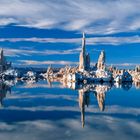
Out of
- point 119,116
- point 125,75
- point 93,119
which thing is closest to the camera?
point 93,119

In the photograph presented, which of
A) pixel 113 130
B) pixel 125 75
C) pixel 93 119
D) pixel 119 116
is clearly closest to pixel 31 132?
pixel 113 130

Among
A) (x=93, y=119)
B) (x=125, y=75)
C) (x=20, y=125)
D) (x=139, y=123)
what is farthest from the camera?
(x=125, y=75)

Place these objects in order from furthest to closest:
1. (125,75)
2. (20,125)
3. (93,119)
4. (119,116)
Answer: (125,75)
(119,116)
(93,119)
(20,125)

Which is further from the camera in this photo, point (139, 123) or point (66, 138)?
point (139, 123)

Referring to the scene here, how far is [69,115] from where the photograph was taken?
32.8m

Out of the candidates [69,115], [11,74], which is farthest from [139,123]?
[11,74]

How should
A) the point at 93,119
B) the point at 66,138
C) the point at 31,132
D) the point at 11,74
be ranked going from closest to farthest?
the point at 66,138
the point at 31,132
the point at 93,119
the point at 11,74

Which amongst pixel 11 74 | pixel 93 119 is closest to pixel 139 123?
pixel 93 119

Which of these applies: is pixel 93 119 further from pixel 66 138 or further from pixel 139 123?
pixel 66 138

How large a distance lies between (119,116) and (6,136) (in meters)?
13.2

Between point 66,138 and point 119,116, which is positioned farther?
point 119,116

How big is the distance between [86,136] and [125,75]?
13004cm

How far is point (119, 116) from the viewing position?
32.5 metres

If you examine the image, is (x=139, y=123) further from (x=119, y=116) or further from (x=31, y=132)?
(x=31, y=132)
